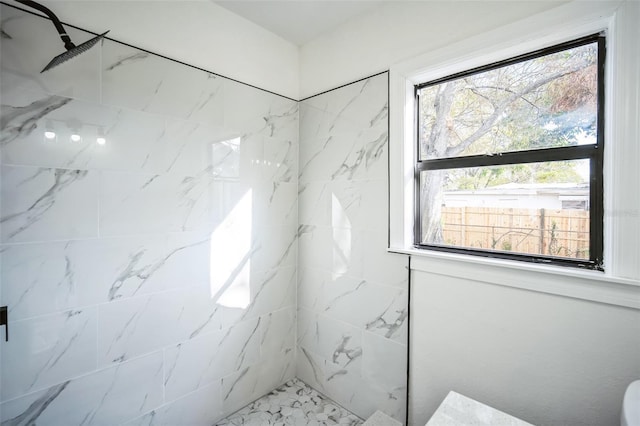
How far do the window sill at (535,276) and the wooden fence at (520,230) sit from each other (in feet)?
0.35

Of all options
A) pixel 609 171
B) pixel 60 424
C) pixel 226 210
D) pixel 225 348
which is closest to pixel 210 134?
pixel 226 210

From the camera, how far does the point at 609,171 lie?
1.15 m

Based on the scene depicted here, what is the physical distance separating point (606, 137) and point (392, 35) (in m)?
1.20

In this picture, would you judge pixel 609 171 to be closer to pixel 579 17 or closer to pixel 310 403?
pixel 579 17

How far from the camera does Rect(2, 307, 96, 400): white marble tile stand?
1.23 meters

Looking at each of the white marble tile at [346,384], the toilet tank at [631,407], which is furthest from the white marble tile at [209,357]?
the toilet tank at [631,407]

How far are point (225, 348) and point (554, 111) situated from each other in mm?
2223

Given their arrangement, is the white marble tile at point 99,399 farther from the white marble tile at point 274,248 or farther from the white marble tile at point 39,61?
the white marble tile at point 39,61

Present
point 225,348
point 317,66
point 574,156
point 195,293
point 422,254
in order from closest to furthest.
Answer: point 574,156 → point 422,254 → point 195,293 → point 225,348 → point 317,66

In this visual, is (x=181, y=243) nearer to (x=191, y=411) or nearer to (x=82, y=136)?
(x=82, y=136)

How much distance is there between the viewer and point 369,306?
6.20 ft

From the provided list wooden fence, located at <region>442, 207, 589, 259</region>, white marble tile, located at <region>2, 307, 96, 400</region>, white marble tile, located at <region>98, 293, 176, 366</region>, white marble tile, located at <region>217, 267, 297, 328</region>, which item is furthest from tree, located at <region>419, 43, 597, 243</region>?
white marble tile, located at <region>2, 307, 96, 400</region>

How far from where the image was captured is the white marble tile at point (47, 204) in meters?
1.22

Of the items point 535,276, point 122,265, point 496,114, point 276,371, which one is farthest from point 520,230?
point 122,265
